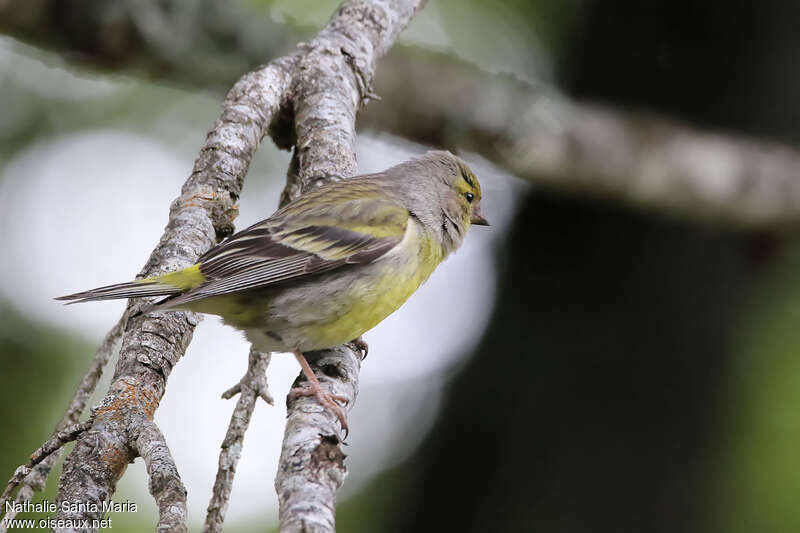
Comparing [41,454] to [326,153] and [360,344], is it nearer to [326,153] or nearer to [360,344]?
[360,344]

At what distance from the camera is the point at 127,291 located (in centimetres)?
338

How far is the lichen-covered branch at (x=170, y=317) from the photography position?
2596 mm

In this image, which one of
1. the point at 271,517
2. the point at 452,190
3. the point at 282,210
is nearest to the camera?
the point at 282,210

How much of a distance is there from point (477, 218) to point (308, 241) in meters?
1.53

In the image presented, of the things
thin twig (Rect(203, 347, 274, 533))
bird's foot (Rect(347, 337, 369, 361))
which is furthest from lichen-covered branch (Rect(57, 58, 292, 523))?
bird's foot (Rect(347, 337, 369, 361))

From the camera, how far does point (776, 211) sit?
6328 millimetres

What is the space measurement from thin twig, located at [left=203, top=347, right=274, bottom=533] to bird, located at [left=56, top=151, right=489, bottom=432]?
0.43 ft

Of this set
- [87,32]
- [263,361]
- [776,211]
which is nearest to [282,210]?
[263,361]

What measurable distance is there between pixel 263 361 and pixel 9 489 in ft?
5.07

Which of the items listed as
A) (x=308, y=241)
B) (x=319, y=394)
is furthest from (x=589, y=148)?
(x=319, y=394)

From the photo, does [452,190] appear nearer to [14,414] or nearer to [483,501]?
[483,501]

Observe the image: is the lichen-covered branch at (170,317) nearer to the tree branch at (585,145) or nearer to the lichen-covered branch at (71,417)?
the lichen-covered branch at (71,417)

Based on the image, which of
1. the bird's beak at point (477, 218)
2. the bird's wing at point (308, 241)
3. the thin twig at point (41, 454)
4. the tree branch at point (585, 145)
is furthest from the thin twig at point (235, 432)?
the tree branch at point (585, 145)

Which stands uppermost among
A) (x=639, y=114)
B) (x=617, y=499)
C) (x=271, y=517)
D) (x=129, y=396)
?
(x=639, y=114)
